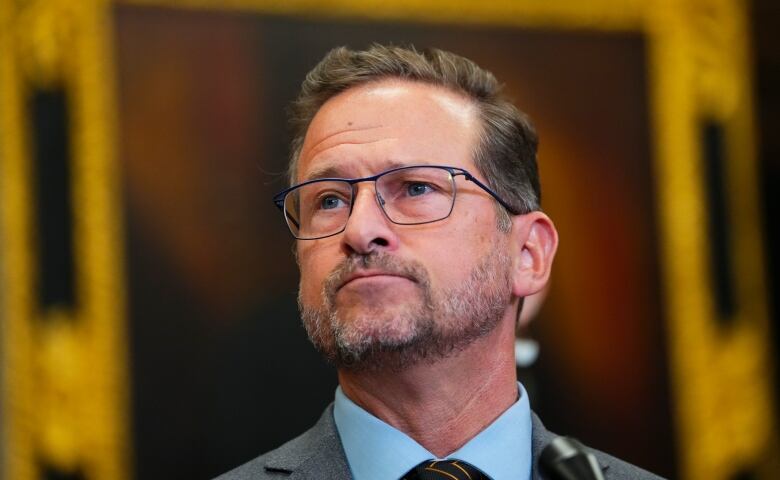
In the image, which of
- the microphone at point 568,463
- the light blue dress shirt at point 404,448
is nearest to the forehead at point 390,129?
the light blue dress shirt at point 404,448

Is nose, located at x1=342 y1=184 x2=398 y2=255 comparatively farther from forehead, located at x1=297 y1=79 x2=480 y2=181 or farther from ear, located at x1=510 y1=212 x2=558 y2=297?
ear, located at x1=510 y1=212 x2=558 y2=297

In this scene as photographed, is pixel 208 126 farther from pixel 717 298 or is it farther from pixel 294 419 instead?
pixel 717 298

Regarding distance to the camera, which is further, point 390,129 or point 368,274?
point 390,129

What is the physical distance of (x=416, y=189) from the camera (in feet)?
7.37

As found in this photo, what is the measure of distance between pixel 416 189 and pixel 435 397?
1.50 ft

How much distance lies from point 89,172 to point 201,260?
1.88 ft

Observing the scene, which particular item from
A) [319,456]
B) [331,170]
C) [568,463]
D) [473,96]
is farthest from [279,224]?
[568,463]

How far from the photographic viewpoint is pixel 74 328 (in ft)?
13.3

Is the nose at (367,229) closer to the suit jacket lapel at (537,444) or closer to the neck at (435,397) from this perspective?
the neck at (435,397)

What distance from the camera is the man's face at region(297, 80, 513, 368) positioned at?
6.99ft

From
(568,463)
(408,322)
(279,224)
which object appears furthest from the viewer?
(279,224)

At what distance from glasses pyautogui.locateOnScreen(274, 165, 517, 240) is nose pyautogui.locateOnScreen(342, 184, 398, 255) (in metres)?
0.02

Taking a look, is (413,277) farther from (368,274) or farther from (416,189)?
(416,189)

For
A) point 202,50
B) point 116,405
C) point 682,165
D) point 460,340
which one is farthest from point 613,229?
point 460,340
